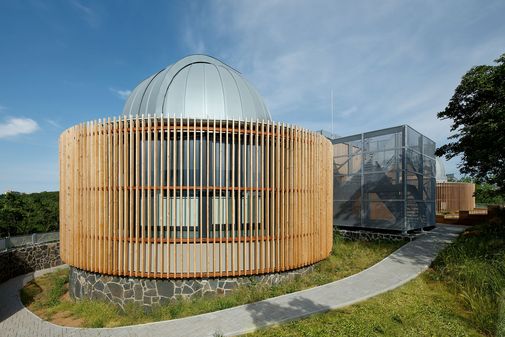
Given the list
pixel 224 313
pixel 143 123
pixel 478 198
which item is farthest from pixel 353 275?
pixel 478 198

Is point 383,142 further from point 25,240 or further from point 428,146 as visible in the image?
point 25,240

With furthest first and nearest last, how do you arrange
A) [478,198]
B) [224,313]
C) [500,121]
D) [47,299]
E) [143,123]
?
[478,198], [500,121], [47,299], [143,123], [224,313]

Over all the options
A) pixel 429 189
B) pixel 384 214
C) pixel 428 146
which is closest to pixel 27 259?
pixel 384 214

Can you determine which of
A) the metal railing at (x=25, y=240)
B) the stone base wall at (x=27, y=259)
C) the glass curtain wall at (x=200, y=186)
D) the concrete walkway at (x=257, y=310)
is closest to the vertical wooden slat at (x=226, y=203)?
the glass curtain wall at (x=200, y=186)

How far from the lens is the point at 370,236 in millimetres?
16016

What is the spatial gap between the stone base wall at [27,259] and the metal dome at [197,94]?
339 inches

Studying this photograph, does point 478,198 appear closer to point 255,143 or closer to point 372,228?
point 372,228

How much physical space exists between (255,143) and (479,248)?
29.4ft

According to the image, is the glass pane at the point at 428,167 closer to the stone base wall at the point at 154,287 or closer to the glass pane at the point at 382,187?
the glass pane at the point at 382,187

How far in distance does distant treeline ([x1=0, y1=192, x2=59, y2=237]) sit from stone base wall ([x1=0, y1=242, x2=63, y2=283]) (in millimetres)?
3947

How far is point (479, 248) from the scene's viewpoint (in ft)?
35.5

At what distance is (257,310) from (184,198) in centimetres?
359

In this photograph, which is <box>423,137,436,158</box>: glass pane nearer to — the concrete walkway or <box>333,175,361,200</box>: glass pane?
<box>333,175,361,200</box>: glass pane

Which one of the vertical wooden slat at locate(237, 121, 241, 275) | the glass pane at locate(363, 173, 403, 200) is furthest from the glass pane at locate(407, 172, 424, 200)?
the vertical wooden slat at locate(237, 121, 241, 275)
